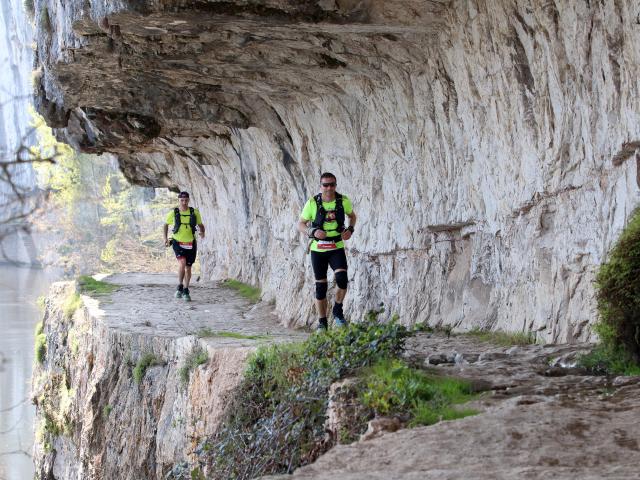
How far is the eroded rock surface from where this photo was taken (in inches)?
366

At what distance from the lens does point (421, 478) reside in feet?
13.2

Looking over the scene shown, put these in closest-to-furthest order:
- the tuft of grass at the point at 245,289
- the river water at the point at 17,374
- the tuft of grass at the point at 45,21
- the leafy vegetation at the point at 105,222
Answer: the tuft of grass at the point at 45,21
the tuft of grass at the point at 245,289
the river water at the point at 17,374
the leafy vegetation at the point at 105,222

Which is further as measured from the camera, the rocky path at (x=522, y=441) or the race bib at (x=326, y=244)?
the race bib at (x=326, y=244)

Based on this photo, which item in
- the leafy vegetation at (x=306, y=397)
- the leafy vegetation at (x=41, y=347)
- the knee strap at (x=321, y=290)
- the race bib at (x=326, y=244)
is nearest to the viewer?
the leafy vegetation at (x=306, y=397)

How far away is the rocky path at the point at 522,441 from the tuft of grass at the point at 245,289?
12064 mm

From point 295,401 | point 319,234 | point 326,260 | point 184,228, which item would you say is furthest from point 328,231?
point 184,228

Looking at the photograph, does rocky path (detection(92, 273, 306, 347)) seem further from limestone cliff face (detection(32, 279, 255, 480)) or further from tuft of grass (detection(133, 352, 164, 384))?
tuft of grass (detection(133, 352, 164, 384))

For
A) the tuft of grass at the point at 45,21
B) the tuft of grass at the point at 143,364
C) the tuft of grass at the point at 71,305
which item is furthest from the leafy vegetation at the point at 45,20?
the tuft of grass at the point at 71,305

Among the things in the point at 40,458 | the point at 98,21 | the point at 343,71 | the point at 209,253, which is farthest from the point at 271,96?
the point at 209,253

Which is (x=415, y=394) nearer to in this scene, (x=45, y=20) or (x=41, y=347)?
(x=45, y=20)

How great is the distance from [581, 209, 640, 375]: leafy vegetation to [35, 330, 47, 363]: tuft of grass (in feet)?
52.3

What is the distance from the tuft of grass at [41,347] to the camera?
2037 cm

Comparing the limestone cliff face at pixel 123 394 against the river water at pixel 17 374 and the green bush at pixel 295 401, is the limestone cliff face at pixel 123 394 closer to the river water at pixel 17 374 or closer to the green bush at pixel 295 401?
the green bush at pixel 295 401

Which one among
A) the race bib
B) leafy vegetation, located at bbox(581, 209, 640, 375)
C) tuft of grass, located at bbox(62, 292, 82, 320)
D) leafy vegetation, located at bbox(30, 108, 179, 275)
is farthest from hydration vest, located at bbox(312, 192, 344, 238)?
leafy vegetation, located at bbox(30, 108, 179, 275)
